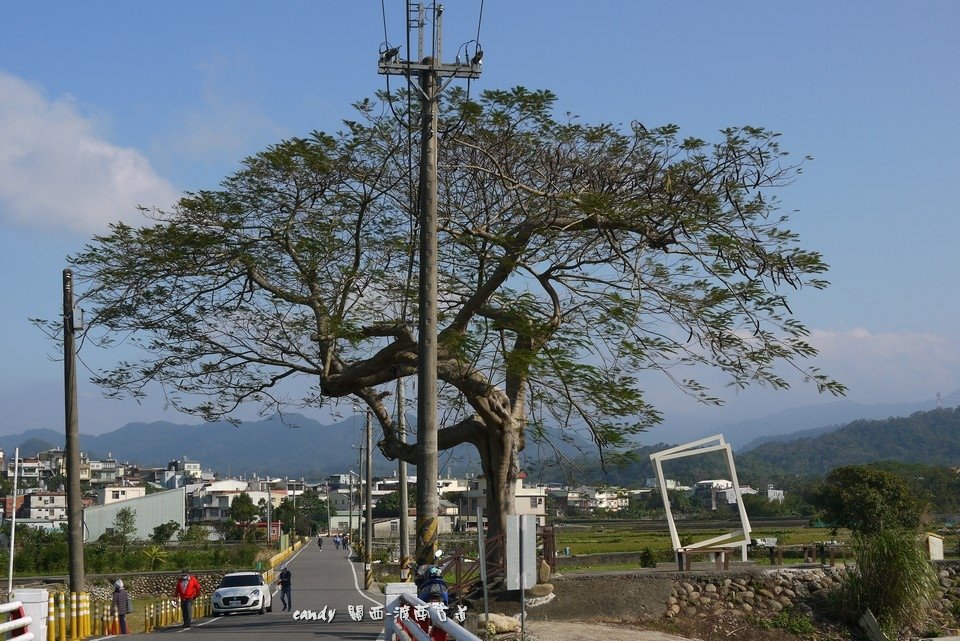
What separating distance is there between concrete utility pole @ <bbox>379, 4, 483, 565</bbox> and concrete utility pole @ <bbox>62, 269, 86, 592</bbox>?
9.76 m

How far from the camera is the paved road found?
18594mm

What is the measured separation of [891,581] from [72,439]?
16343mm

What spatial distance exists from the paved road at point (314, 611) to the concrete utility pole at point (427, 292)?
335cm

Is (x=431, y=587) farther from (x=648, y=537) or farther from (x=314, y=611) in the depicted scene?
(x=648, y=537)

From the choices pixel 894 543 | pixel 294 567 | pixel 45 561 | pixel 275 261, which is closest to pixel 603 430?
pixel 894 543

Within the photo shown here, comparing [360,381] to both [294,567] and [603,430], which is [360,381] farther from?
[294,567]

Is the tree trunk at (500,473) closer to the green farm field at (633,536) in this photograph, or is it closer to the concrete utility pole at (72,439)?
the concrete utility pole at (72,439)

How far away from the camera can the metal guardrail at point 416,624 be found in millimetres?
6305

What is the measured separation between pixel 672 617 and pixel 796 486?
144 meters

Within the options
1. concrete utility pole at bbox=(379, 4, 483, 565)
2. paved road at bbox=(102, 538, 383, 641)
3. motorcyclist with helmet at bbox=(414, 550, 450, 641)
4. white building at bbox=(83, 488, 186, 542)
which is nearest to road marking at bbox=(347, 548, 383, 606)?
paved road at bbox=(102, 538, 383, 641)

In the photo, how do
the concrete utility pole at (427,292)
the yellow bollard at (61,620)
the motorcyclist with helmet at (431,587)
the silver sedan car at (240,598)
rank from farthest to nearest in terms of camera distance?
the silver sedan car at (240,598) < the yellow bollard at (61,620) < the concrete utility pole at (427,292) < the motorcyclist with helmet at (431,587)

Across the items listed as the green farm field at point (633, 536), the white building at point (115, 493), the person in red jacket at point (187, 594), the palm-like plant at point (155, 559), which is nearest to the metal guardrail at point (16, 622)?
the person in red jacket at point (187, 594)

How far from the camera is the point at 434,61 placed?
1576 cm

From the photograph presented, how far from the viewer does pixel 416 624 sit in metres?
8.95
